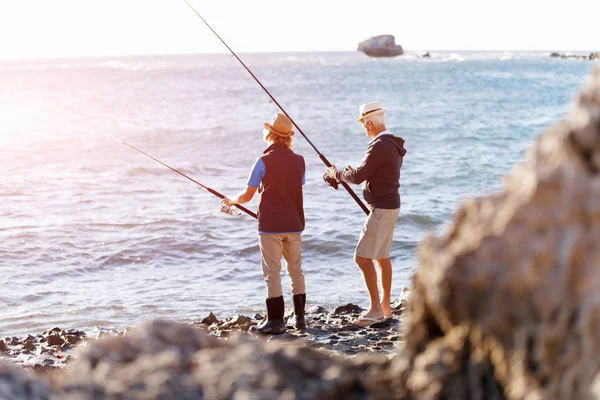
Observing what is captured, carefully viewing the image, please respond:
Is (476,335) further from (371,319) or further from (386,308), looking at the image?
(386,308)

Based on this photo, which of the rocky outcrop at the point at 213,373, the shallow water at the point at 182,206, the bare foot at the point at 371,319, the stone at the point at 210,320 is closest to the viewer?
the rocky outcrop at the point at 213,373

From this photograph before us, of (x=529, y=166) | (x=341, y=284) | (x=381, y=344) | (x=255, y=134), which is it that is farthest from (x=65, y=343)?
(x=255, y=134)

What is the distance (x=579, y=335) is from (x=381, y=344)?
5.08m

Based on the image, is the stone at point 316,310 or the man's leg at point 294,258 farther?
the stone at point 316,310

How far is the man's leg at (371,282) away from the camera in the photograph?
7527 mm

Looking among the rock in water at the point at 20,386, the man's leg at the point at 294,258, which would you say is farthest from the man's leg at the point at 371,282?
the rock in water at the point at 20,386

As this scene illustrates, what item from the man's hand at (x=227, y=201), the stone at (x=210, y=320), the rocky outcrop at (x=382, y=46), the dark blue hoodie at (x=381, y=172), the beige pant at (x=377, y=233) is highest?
the rocky outcrop at (x=382, y=46)

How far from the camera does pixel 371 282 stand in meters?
7.60

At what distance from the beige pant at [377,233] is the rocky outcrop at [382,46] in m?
149

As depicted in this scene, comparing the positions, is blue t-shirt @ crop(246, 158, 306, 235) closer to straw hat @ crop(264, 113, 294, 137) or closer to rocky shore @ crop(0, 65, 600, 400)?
straw hat @ crop(264, 113, 294, 137)

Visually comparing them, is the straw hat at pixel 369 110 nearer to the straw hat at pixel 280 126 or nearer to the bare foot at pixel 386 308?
the straw hat at pixel 280 126

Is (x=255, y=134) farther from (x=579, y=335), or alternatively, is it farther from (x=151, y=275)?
(x=579, y=335)

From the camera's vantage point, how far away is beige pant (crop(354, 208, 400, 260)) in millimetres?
7375

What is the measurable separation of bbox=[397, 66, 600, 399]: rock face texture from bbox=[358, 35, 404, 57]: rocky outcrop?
154 meters
